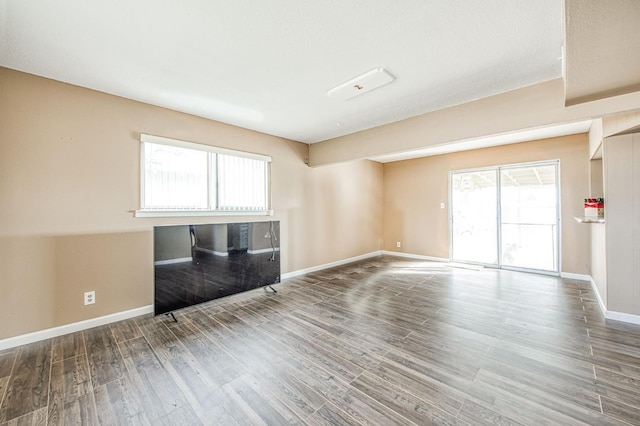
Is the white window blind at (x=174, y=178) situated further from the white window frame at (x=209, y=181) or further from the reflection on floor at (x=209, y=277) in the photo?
the reflection on floor at (x=209, y=277)

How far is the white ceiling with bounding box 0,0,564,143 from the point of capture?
64.6 inches

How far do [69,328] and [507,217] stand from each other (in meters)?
7.08

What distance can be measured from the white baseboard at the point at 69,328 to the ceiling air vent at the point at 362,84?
3.43m

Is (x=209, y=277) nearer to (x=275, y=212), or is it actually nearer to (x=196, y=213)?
(x=196, y=213)

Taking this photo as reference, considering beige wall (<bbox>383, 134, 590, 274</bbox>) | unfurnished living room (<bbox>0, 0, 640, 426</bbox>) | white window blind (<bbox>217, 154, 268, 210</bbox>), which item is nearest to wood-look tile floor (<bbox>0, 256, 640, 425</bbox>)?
unfurnished living room (<bbox>0, 0, 640, 426</bbox>)

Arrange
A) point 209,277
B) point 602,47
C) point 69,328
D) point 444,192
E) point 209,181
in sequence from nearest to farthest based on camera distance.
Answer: point 602,47 < point 69,328 < point 209,277 < point 209,181 < point 444,192

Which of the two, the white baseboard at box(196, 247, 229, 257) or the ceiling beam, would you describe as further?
the white baseboard at box(196, 247, 229, 257)

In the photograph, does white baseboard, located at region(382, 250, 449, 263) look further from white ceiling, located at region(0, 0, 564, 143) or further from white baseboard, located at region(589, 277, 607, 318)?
white ceiling, located at region(0, 0, 564, 143)

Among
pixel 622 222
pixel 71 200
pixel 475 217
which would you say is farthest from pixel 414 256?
pixel 71 200

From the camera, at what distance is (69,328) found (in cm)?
257

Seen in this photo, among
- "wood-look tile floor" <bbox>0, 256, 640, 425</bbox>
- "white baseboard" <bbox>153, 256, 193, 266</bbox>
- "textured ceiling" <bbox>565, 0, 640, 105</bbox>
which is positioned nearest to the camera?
"textured ceiling" <bbox>565, 0, 640, 105</bbox>

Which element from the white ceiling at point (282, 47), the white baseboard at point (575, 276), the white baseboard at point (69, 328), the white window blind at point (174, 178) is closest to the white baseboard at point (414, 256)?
the white baseboard at point (575, 276)

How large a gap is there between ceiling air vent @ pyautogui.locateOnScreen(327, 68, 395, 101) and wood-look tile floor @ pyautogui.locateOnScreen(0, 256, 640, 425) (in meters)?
2.57

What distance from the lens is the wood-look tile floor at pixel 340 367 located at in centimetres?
156
